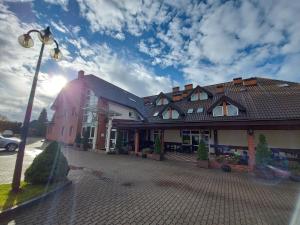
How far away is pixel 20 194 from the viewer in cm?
538

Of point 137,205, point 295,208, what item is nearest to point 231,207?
point 295,208

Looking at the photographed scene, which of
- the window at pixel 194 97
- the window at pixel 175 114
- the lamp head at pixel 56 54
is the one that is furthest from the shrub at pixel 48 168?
the window at pixel 194 97

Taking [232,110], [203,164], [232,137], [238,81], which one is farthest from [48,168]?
[238,81]

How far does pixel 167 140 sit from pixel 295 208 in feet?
47.8

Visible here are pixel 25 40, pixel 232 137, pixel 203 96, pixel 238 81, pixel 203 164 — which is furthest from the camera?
pixel 238 81

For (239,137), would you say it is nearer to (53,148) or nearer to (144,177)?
(144,177)

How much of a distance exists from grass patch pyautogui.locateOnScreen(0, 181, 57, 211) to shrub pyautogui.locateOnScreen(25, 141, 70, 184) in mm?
281

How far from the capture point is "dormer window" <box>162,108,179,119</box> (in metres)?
18.9

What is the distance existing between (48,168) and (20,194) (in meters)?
1.28

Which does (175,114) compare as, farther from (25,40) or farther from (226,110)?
(25,40)

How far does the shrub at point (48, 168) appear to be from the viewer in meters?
6.32

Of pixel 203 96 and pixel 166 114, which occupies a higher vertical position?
pixel 203 96

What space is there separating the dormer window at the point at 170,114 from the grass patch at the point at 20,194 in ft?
46.7

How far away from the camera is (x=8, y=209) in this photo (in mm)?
4438
